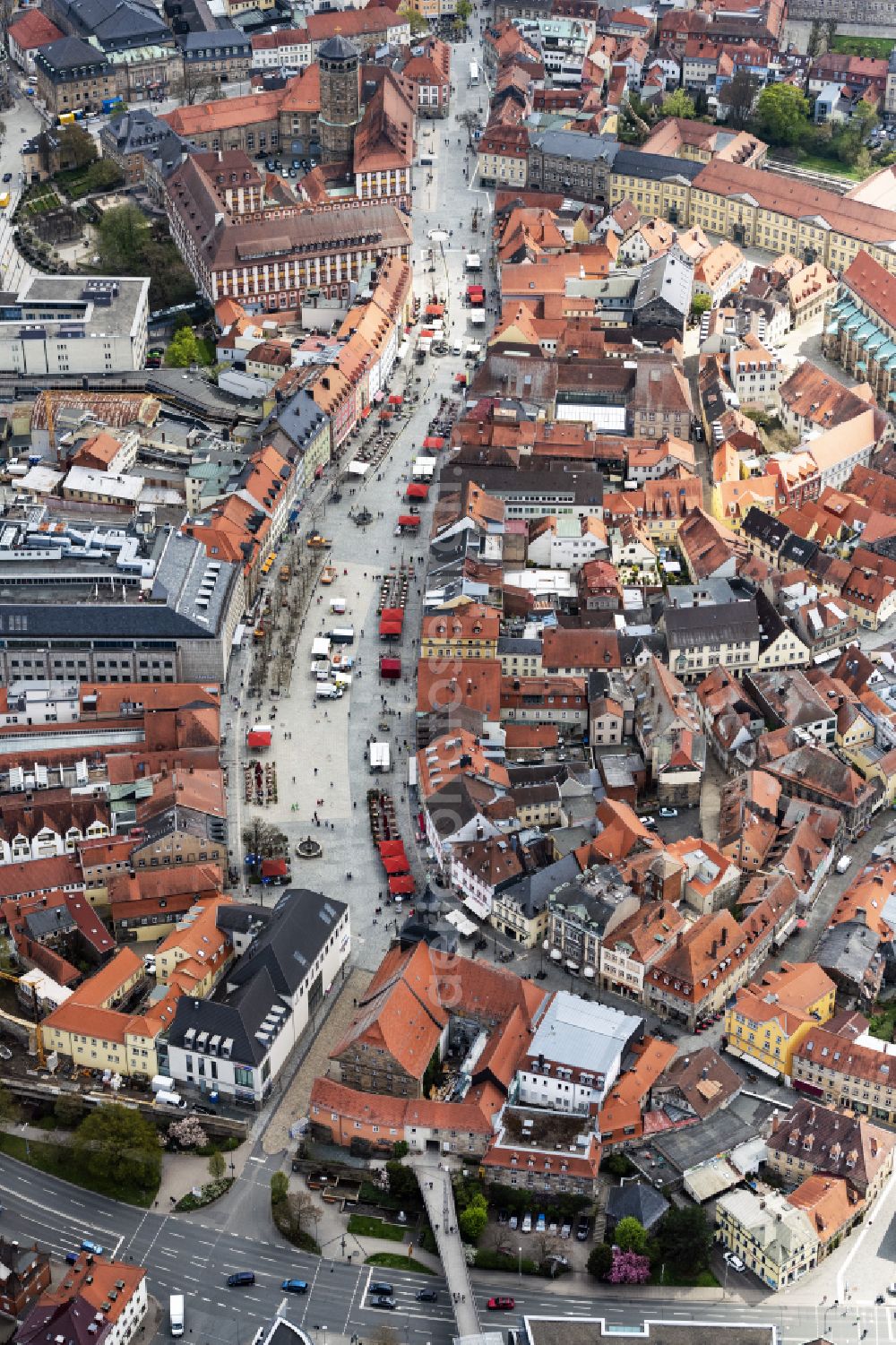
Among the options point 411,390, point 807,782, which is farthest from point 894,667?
point 411,390

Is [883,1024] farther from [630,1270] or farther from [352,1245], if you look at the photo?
[352,1245]

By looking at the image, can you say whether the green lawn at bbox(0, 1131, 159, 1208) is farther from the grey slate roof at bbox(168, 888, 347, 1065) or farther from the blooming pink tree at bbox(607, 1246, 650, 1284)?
the blooming pink tree at bbox(607, 1246, 650, 1284)

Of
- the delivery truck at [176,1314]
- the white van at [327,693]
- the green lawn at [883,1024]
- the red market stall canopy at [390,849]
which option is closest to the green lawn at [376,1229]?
the delivery truck at [176,1314]

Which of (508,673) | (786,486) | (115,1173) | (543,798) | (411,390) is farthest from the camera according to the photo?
(411,390)

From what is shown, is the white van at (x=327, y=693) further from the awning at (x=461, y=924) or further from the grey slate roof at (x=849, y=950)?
the grey slate roof at (x=849, y=950)

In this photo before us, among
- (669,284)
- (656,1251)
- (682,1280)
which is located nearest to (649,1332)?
(682,1280)

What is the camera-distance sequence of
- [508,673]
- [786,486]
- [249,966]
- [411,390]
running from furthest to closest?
1. [411,390]
2. [786,486]
3. [508,673]
4. [249,966]

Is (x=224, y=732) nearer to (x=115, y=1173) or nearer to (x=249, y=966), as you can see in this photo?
(x=249, y=966)
